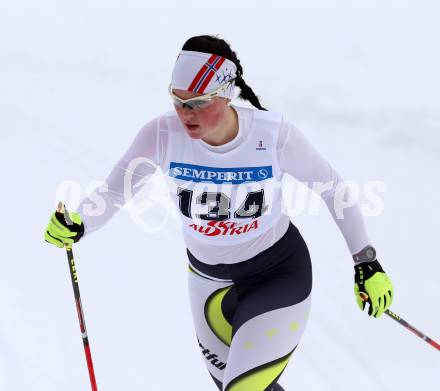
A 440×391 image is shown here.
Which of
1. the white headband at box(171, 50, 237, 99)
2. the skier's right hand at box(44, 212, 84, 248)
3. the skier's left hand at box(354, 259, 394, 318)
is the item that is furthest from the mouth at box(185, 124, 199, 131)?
the skier's left hand at box(354, 259, 394, 318)

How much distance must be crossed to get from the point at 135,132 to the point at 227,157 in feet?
13.8

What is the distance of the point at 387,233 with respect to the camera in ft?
14.2

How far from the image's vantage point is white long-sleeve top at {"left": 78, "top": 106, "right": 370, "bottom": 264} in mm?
2283

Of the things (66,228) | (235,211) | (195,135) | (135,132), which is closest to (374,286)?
(235,211)

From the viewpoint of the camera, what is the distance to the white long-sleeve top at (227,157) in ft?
7.49

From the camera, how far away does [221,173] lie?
2.28 m

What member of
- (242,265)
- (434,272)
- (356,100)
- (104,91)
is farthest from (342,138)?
(242,265)

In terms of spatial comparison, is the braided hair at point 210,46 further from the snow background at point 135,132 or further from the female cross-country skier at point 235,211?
the snow background at point 135,132

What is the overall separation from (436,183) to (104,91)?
419cm

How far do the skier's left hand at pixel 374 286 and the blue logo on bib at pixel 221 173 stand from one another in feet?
2.14

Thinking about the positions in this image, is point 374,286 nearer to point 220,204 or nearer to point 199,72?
point 220,204

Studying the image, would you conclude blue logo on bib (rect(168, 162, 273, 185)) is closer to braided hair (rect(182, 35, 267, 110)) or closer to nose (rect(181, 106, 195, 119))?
nose (rect(181, 106, 195, 119))

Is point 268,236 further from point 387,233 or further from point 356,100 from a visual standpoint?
point 356,100

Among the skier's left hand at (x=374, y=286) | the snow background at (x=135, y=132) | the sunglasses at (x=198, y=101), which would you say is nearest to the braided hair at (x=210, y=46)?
the sunglasses at (x=198, y=101)
